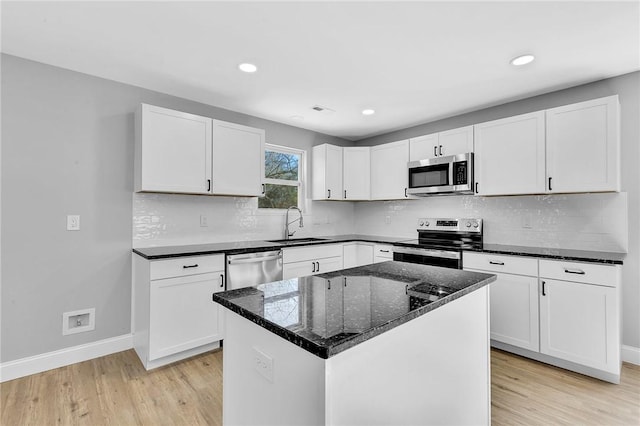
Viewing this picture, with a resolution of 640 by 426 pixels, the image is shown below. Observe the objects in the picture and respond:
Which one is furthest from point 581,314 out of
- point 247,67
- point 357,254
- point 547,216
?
point 247,67

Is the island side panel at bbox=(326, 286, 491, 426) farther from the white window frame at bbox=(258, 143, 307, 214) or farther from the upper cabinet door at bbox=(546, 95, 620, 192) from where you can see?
the white window frame at bbox=(258, 143, 307, 214)

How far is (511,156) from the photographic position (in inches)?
120

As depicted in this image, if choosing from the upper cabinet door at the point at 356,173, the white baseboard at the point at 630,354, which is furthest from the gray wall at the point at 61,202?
the white baseboard at the point at 630,354

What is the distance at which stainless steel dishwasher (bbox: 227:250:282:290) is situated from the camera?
115 inches

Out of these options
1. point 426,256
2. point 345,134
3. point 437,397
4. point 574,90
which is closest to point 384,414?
point 437,397

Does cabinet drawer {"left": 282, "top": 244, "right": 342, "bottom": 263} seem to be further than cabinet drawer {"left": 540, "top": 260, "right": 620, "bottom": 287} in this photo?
Yes

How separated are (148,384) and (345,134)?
3.85 m

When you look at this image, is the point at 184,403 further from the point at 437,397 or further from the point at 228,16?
the point at 228,16

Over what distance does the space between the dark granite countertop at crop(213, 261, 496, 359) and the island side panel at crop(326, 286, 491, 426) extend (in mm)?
75

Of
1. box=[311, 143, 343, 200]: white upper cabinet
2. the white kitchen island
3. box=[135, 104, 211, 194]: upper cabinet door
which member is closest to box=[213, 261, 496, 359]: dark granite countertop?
the white kitchen island

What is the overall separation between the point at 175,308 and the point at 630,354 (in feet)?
12.6

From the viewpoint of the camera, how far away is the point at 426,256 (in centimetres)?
330

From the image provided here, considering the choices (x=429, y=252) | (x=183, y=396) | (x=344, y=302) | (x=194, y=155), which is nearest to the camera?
(x=344, y=302)

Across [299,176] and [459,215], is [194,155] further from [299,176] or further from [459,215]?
[459,215]
